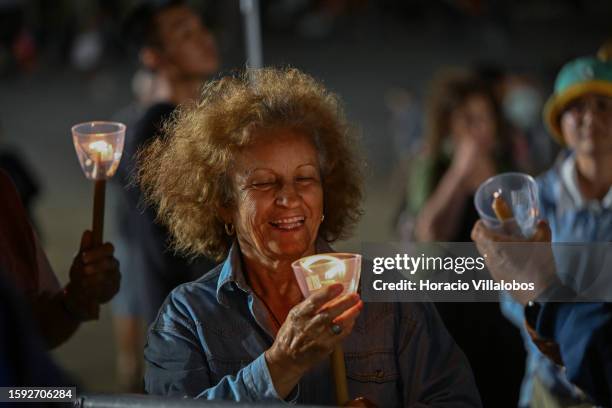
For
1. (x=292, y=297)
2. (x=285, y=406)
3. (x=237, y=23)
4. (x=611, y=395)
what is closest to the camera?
(x=285, y=406)

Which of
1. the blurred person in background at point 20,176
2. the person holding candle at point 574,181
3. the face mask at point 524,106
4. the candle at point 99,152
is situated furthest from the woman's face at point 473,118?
the face mask at point 524,106

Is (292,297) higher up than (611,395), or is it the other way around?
(292,297)

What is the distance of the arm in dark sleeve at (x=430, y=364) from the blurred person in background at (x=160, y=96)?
0.50 metres

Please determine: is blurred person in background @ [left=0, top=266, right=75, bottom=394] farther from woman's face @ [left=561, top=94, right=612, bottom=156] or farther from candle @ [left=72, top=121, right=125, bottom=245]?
woman's face @ [left=561, top=94, right=612, bottom=156]

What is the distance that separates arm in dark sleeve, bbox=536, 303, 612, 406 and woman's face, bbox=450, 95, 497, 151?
2515 millimetres

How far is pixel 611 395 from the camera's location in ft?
6.52

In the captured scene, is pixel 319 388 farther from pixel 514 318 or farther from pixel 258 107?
pixel 514 318

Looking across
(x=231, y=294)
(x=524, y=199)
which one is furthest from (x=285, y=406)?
(x=524, y=199)

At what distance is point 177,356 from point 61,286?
496 mm

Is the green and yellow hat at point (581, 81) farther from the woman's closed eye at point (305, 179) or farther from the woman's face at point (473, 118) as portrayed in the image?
the woman's face at point (473, 118)

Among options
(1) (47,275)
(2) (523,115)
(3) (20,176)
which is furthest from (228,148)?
(2) (523,115)

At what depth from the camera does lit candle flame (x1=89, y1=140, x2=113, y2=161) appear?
2.30 metres

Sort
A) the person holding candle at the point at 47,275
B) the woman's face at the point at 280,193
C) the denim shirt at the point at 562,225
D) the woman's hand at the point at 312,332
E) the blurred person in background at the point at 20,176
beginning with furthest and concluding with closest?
1. the blurred person in background at the point at 20,176
2. the denim shirt at the point at 562,225
3. the person holding candle at the point at 47,275
4. the woman's face at the point at 280,193
5. the woman's hand at the point at 312,332

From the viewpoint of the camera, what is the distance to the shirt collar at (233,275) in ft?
6.93
